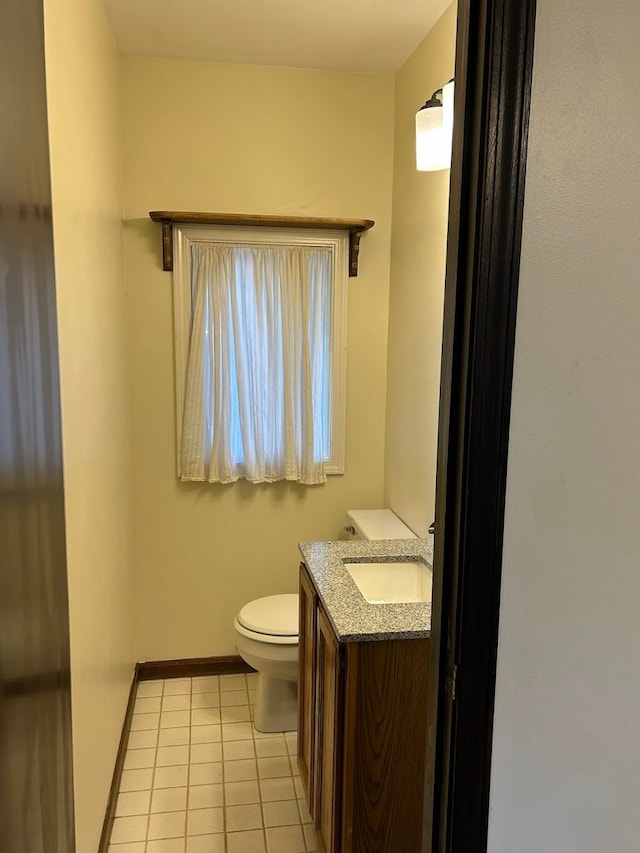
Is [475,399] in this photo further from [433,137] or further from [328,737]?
[433,137]

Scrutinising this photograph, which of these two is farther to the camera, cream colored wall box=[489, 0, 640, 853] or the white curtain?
the white curtain

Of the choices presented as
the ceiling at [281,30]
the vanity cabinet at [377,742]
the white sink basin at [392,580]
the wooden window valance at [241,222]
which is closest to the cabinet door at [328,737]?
the vanity cabinet at [377,742]

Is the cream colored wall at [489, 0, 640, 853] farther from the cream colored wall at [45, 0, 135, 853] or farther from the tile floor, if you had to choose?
the tile floor

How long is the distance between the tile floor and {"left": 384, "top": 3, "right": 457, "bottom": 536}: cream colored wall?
1091 millimetres

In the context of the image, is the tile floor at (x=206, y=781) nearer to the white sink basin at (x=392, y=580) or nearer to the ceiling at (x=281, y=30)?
the white sink basin at (x=392, y=580)

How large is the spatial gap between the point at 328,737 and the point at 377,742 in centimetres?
20

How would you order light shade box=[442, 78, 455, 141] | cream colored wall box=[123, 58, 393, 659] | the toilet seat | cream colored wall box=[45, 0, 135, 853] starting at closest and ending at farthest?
cream colored wall box=[45, 0, 135, 853]
light shade box=[442, 78, 455, 141]
the toilet seat
cream colored wall box=[123, 58, 393, 659]

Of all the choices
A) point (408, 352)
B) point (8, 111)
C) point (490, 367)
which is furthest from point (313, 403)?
point (8, 111)

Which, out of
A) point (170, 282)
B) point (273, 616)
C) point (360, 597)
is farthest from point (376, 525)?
point (170, 282)

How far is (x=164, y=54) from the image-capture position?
9.30ft

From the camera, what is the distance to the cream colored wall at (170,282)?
2928mm

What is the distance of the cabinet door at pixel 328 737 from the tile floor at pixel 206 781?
0.31 meters

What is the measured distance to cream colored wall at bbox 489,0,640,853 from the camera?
0.95m

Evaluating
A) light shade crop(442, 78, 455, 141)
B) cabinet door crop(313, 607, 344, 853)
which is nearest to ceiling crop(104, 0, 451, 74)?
light shade crop(442, 78, 455, 141)
